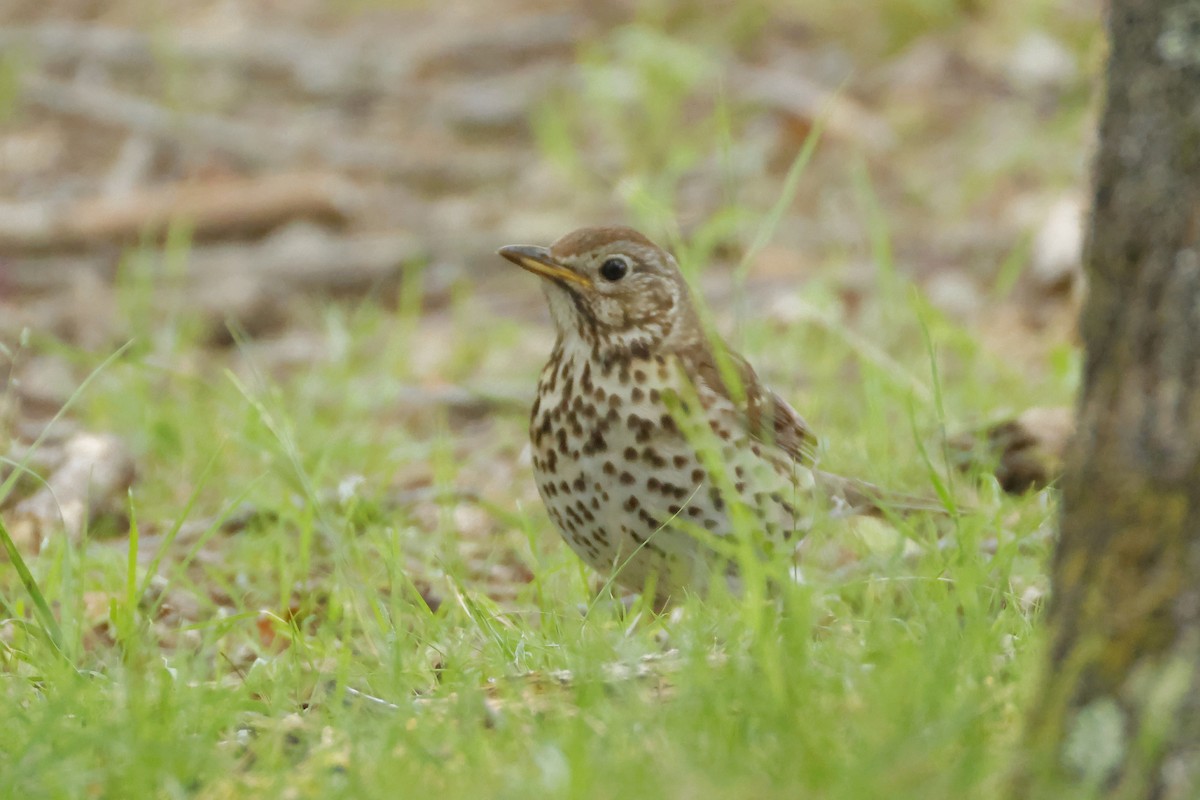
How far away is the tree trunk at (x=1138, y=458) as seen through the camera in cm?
186

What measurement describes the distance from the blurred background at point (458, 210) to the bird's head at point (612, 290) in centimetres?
11

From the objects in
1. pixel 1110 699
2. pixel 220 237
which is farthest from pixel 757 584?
pixel 220 237

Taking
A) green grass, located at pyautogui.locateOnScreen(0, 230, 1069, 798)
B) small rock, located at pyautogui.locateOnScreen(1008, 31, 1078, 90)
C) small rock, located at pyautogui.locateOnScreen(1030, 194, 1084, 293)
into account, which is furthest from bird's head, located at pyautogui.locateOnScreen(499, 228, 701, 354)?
small rock, located at pyautogui.locateOnScreen(1008, 31, 1078, 90)

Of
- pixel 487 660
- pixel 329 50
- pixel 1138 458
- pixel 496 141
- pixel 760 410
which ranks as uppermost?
pixel 329 50

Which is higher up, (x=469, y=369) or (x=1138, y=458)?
(x=1138, y=458)

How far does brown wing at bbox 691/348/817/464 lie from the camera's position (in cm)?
359

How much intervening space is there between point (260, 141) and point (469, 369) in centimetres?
284

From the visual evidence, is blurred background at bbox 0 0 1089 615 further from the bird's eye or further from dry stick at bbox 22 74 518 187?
the bird's eye

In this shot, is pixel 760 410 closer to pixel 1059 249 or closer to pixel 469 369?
pixel 469 369

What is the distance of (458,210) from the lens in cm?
809

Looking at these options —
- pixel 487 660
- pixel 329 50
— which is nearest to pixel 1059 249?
pixel 487 660

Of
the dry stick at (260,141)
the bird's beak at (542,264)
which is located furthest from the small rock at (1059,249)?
the bird's beak at (542,264)

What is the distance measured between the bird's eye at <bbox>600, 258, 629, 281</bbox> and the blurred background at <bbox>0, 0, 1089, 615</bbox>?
13 cm

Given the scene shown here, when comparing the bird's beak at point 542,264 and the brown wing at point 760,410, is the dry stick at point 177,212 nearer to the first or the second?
the bird's beak at point 542,264
